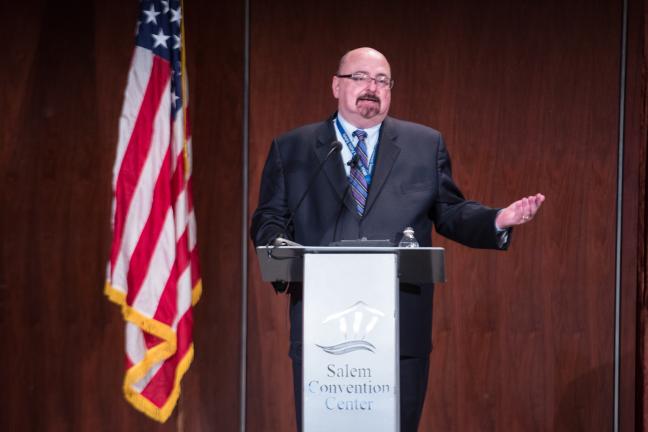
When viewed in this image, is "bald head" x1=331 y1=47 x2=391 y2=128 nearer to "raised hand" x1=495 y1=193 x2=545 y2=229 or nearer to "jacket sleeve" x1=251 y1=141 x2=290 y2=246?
"jacket sleeve" x1=251 y1=141 x2=290 y2=246

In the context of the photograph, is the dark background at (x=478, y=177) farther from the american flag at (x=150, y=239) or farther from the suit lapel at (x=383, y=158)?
the suit lapel at (x=383, y=158)

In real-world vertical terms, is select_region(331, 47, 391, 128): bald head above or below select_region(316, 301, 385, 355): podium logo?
above

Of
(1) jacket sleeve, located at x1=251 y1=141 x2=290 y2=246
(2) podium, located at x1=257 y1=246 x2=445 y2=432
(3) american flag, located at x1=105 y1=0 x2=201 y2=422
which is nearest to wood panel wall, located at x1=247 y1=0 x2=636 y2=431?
(3) american flag, located at x1=105 y1=0 x2=201 y2=422

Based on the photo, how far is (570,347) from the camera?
4.59 metres

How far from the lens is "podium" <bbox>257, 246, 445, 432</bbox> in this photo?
2559 millimetres

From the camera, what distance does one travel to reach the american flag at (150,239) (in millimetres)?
3820

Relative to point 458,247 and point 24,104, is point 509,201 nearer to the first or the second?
point 458,247

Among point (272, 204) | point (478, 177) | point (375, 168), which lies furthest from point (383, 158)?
point (478, 177)

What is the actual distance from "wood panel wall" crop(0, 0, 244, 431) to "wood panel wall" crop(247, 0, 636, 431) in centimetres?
22

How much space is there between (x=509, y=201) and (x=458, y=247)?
0.35 meters

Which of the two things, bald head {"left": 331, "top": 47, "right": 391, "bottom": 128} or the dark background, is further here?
the dark background

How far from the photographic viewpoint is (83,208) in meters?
4.47

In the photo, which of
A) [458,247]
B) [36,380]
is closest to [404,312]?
[458,247]

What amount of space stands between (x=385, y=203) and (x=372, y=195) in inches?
2.1
